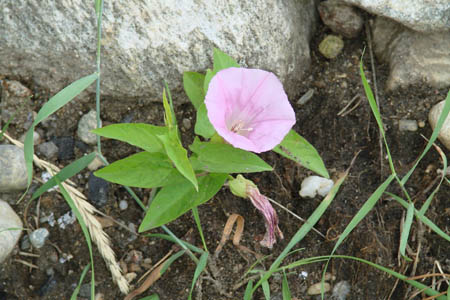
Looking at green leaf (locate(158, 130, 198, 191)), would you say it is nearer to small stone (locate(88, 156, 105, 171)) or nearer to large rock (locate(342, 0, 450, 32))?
small stone (locate(88, 156, 105, 171))

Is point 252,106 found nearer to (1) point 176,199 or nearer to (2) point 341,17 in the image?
(1) point 176,199

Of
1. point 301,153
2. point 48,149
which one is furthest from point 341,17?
point 48,149

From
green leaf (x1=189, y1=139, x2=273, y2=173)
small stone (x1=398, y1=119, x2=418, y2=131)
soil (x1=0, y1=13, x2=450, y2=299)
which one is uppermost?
green leaf (x1=189, y1=139, x2=273, y2=173)

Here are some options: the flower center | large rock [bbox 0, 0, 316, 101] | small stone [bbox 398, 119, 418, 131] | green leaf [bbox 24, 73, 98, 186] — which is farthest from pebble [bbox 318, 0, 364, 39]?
green leaf [bbox 24, 73, 98, 186]

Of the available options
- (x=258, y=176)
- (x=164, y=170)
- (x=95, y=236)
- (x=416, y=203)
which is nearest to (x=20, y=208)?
(x=95, y=236)

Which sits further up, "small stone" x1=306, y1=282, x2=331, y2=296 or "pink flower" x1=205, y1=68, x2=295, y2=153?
"pink flower" x1=205, y1=68, x2=295, y2=153

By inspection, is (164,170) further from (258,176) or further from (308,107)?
(308,107)

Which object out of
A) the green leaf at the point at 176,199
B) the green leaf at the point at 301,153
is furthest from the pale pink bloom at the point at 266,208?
the green leaf at the point at 301,153
